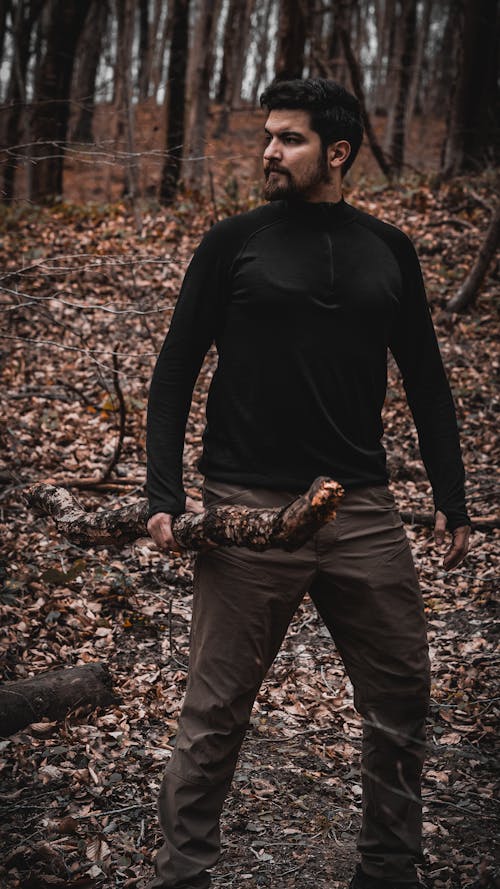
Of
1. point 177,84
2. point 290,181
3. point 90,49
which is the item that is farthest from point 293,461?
point 90,49

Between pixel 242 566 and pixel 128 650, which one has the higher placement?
pixel 242 566

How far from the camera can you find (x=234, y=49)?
29.1 meters

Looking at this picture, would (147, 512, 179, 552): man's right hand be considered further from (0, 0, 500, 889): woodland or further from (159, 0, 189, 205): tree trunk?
(159, 0, 189, 205): tree trunk

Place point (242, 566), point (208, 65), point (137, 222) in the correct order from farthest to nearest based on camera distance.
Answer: point (208, 65) → point (137, 222) → point (242, 566)

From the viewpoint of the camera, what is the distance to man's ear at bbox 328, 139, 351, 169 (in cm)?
253

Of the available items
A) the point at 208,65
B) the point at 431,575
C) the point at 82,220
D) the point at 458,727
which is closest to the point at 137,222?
the point at 82,220

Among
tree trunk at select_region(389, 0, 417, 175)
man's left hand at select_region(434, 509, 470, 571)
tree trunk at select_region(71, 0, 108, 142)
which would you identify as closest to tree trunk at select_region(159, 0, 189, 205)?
tree trunk at select_region(389, 0, 417, 175)

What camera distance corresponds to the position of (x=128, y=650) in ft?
15.2

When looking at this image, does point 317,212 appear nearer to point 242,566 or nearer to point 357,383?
point 357,383

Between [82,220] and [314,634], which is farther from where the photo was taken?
[82,220]

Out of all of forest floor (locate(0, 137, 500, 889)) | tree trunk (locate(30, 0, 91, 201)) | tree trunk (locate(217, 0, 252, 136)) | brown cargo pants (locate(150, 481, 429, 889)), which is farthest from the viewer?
tree trunk (locate(217, 0, 252, 136))

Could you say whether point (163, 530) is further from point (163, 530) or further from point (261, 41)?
point (261, 41)

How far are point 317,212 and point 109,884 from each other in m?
2.63

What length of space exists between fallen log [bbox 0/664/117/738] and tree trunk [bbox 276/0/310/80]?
9267 millimetres
